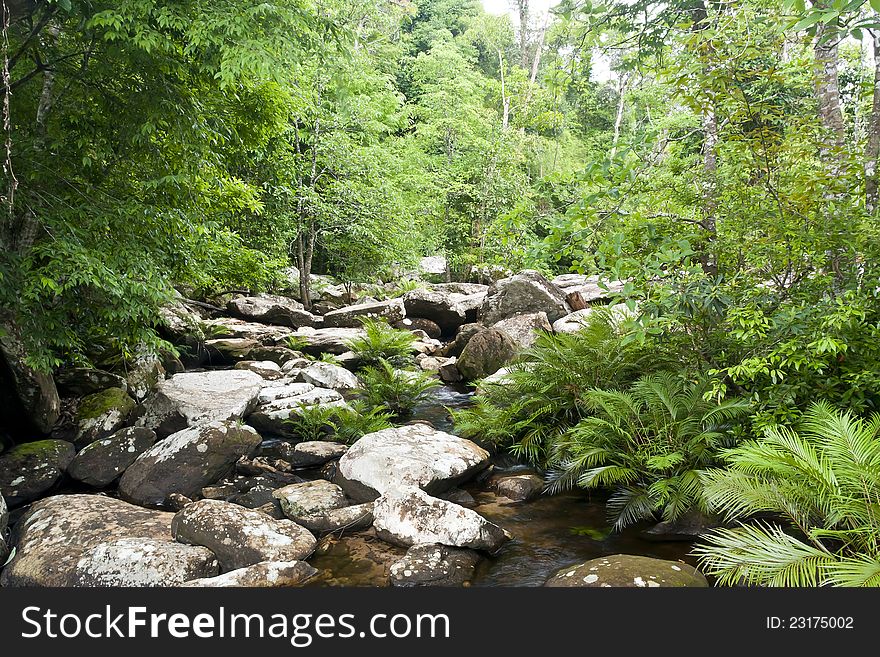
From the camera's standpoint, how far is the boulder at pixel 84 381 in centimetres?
817

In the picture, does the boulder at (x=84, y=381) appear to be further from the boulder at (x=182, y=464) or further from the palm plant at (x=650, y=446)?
the palm plant at (x=650, y=446)

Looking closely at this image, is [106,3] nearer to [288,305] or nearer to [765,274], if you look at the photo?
[765,274]

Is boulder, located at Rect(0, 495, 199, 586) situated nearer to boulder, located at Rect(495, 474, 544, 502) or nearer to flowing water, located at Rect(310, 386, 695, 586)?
flowing water, located at Rect(310, 386, 695, 586)

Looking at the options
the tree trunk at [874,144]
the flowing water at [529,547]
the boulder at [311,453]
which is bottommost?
the flowing water at [529,547]

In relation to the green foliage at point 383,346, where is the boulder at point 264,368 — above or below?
below

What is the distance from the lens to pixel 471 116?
24703 millimetres

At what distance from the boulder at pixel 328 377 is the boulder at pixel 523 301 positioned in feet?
14.3

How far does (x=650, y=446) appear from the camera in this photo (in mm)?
5816

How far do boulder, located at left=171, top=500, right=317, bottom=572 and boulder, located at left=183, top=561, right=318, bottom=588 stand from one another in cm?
14

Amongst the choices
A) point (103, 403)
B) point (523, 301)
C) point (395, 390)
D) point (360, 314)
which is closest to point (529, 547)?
point (395, 390)

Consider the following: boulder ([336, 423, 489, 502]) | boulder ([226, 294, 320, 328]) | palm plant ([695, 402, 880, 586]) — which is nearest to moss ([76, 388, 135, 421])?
boulder ([336, 423, 489, 502])

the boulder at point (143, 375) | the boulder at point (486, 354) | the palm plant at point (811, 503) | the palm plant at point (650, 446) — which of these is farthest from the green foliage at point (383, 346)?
the palm plant at point (811, 503)

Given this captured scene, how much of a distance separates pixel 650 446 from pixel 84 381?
26.3 ft

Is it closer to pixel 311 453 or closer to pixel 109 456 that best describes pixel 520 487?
pixel 311 453
